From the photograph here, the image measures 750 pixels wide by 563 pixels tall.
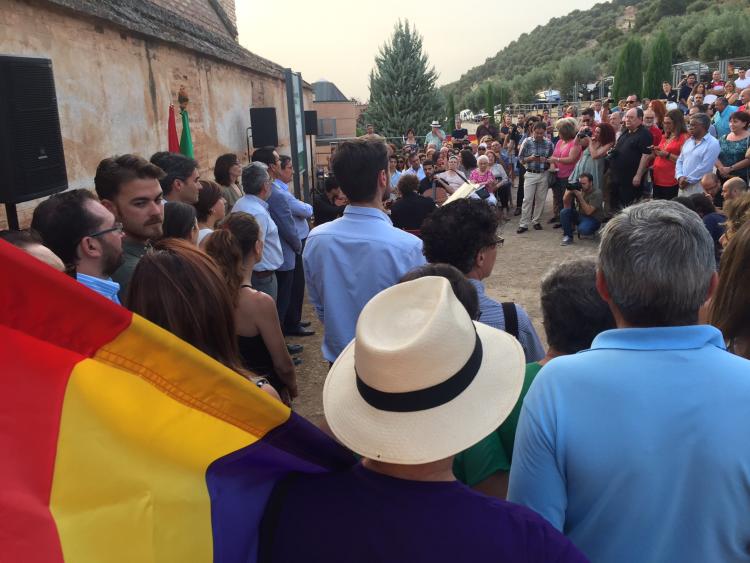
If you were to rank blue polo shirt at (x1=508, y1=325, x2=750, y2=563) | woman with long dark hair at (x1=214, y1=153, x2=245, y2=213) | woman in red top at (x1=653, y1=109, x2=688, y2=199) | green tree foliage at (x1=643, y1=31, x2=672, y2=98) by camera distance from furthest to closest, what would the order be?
1. green tree foliage at (x1=643, y1=31, x2=672, y2=98)
2. woman in red top at (x1=653, y1=109, x2=688, y2=199)
3. woman with long dark hair at (x1=214, y1=153, x2=245, y2=213)
4. blue polo shirt at (x1=508, y1=325, x2=750, y2=563)

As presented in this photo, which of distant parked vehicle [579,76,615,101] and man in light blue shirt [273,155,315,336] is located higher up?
distant parked vehicle [579,76,615,101]

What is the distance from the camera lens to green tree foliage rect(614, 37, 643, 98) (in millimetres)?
25250

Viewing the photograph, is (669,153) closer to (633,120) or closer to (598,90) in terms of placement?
(633,120)

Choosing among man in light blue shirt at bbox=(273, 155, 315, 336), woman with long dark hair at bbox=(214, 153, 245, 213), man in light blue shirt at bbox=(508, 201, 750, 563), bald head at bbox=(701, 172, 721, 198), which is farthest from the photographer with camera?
man in light blue shirt at bbox=(508, 201, 750, 563)

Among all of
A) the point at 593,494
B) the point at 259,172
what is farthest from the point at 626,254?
the point at 259,172

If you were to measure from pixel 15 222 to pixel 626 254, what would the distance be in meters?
3.63

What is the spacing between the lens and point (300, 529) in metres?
1.23

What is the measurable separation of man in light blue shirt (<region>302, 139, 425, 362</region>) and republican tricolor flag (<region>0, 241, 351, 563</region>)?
1.90m

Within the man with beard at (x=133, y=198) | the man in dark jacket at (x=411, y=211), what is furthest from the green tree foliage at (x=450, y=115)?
the man with beard at (x=133, y=198)

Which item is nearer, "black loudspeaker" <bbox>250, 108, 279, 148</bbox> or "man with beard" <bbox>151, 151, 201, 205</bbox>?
"man with beard" <bbox>151, 151, 201, 205</bbox>

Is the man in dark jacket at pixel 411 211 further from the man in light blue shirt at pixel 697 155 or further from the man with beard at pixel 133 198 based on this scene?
the man in light blue shirt at pixel 697 155

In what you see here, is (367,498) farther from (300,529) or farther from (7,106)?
(7,106)

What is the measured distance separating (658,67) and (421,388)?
2775 centimetres

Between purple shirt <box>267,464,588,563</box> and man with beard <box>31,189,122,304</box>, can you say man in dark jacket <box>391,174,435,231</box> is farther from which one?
purple shirt <box>267,464,588,563</box>
